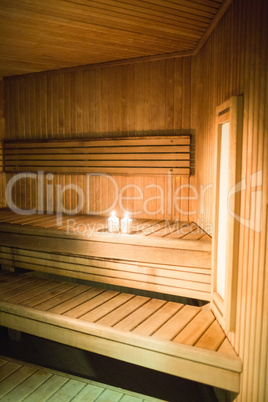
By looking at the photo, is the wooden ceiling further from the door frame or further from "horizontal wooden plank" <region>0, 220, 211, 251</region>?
"horizontal wooden plank" <region>0, 220, 211, 251</region>

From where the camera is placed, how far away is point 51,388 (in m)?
2.97

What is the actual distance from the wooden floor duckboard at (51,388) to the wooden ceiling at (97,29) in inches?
125

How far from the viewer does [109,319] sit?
3.09 meters

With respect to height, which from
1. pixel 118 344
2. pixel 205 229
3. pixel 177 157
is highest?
pixel 177 157

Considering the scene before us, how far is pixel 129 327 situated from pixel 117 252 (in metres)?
0.87

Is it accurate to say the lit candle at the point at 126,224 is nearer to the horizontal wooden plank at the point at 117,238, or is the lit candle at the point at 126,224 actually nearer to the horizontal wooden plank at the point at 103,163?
the horizontal wooden plank at the point at 117,238

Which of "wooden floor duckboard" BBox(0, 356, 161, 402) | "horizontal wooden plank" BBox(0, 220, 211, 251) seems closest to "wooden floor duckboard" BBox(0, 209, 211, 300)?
"horizontal wooden plank" BBox(0, 220, 211, 251)

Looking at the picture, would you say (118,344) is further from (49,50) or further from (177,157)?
(49,50)

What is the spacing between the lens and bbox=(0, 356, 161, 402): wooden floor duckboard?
285 centimetres

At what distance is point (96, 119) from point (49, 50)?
3.41ft

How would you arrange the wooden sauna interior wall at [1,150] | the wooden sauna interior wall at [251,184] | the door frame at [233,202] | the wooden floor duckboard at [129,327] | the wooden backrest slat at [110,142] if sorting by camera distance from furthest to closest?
the wooden sauna interior wall at [1,150] → the wooden backrest slat at [110,142] → the wooden floor duckboard at [129,327] → the door frame at [233,202] → the wooden sauna interior wall at [251,184]

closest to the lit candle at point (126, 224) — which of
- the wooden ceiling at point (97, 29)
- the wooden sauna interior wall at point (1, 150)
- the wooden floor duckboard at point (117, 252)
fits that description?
the wooden floor duckboard at point (117, 252)

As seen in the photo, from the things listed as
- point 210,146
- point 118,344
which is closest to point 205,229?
point 210,146

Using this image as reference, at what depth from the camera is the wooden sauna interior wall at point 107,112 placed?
4188mm
